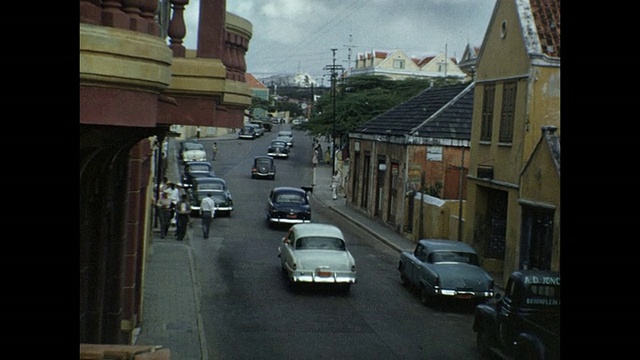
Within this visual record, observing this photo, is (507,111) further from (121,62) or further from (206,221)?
(121,62)

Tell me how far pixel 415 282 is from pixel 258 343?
6307mm

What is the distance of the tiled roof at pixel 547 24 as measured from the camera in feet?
73.8

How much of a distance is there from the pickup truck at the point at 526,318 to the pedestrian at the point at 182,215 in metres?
16.1

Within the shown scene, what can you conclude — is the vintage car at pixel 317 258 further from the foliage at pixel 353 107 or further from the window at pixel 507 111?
Result: the foliage at pixel 353 107

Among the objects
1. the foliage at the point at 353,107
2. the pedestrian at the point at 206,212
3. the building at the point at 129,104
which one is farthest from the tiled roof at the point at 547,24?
the foliage at the point at 353,107

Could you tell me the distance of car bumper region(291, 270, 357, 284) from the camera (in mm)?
20672

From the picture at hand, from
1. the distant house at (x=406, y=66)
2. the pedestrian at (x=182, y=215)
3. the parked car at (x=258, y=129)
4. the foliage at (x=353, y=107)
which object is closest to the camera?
the pedestrian at (x=182, y=215)

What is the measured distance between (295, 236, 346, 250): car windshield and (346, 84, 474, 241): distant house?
882 centimetres

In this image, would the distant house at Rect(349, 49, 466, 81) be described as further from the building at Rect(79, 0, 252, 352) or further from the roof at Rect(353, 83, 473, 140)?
the building at Rect(79, 0, 252, 352)

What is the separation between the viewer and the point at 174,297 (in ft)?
66.5
